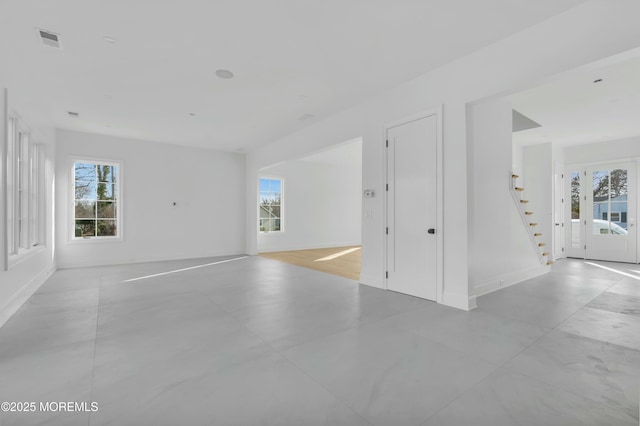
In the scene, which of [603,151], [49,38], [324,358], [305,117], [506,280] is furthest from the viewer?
[603,151]

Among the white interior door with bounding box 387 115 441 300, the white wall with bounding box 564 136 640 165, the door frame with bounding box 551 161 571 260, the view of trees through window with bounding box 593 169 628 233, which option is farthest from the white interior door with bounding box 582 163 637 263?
the white interior door with bounding box 387 115 441 300

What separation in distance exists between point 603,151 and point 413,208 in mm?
6429

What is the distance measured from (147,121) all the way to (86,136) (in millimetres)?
1910

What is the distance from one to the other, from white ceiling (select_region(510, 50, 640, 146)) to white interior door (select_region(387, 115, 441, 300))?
4.66 ft

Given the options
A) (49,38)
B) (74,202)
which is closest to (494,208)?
(49,38)

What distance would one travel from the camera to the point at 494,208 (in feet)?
14.5

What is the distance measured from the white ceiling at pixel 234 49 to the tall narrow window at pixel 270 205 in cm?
422

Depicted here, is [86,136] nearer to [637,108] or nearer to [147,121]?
[147,121]

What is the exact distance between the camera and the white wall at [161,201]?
6363mm

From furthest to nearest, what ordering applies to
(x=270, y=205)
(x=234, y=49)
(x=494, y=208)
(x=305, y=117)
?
(x=270, y=205), (x=305, y=117), (x=494, y=208), (x=234, y=49)

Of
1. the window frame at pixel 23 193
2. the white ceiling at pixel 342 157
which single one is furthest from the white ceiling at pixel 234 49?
the white ceiling at pixel 342 157

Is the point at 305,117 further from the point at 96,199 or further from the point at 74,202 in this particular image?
the point at 74,202

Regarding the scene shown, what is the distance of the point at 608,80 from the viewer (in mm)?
3977

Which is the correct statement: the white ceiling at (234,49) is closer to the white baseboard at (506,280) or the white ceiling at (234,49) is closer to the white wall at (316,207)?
the white baseboard at (506,280)
